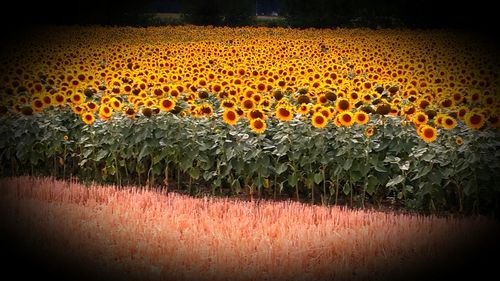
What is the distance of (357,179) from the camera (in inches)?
286

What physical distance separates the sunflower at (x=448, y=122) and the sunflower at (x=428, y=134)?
5.1 inches

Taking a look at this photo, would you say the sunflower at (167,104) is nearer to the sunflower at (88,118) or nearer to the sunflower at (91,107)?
the sunflower at (88,118)

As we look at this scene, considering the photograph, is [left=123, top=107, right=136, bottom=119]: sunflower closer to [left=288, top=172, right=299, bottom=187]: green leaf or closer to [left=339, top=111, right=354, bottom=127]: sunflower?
[left=288, top=172, right=299, bottom=187]: green leaf

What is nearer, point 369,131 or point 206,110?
point 369,131

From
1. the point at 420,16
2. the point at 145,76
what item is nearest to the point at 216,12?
the point at 420,16

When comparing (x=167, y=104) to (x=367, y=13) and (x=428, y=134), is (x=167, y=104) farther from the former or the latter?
(x=367, y=13)

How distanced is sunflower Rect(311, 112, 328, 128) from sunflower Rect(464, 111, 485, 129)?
1519 mm

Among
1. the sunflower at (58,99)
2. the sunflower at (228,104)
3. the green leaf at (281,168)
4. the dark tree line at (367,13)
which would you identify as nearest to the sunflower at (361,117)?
the green leaf at (281,168)

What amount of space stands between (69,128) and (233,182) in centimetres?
256

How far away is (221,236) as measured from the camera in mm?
4992

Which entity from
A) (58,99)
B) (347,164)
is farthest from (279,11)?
(347,164)

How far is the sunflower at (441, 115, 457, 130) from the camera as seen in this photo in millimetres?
6910

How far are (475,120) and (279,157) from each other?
216cm

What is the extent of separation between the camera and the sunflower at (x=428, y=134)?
6871 millimetres
